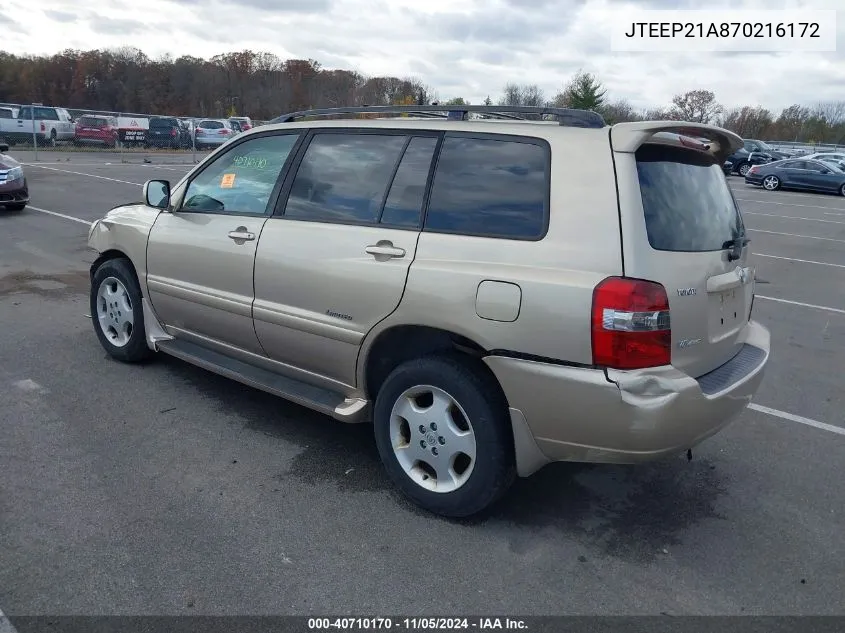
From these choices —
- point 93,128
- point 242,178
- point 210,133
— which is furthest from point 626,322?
point 210,133

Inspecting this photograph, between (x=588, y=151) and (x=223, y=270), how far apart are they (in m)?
2.25

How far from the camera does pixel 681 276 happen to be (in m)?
A: 3.01

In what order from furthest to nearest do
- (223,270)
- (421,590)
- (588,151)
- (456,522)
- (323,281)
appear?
1. (223,270)
2. (323,281)
3. (456,522)
4. (588,151)
5. (421,590)

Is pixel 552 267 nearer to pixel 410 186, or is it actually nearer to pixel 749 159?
pixel 410 186

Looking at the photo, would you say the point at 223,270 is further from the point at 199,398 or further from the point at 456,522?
the point at 456,522

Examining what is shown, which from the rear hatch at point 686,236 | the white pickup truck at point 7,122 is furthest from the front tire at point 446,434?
the white pickup truck at point 7,122

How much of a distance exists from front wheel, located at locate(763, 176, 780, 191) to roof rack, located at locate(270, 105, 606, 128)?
28.5 m

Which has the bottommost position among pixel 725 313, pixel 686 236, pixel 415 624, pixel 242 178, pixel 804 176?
pixel 415 624

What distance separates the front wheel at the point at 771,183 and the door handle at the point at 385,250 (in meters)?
29.1

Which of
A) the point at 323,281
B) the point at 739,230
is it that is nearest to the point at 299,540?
the point at 323,281

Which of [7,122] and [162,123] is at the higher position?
[162,123]

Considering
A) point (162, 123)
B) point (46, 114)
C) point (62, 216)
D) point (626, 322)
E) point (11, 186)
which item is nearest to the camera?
point (626, 322)

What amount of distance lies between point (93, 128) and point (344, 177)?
3057 cm

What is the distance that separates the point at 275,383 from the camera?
→ 4027mm
